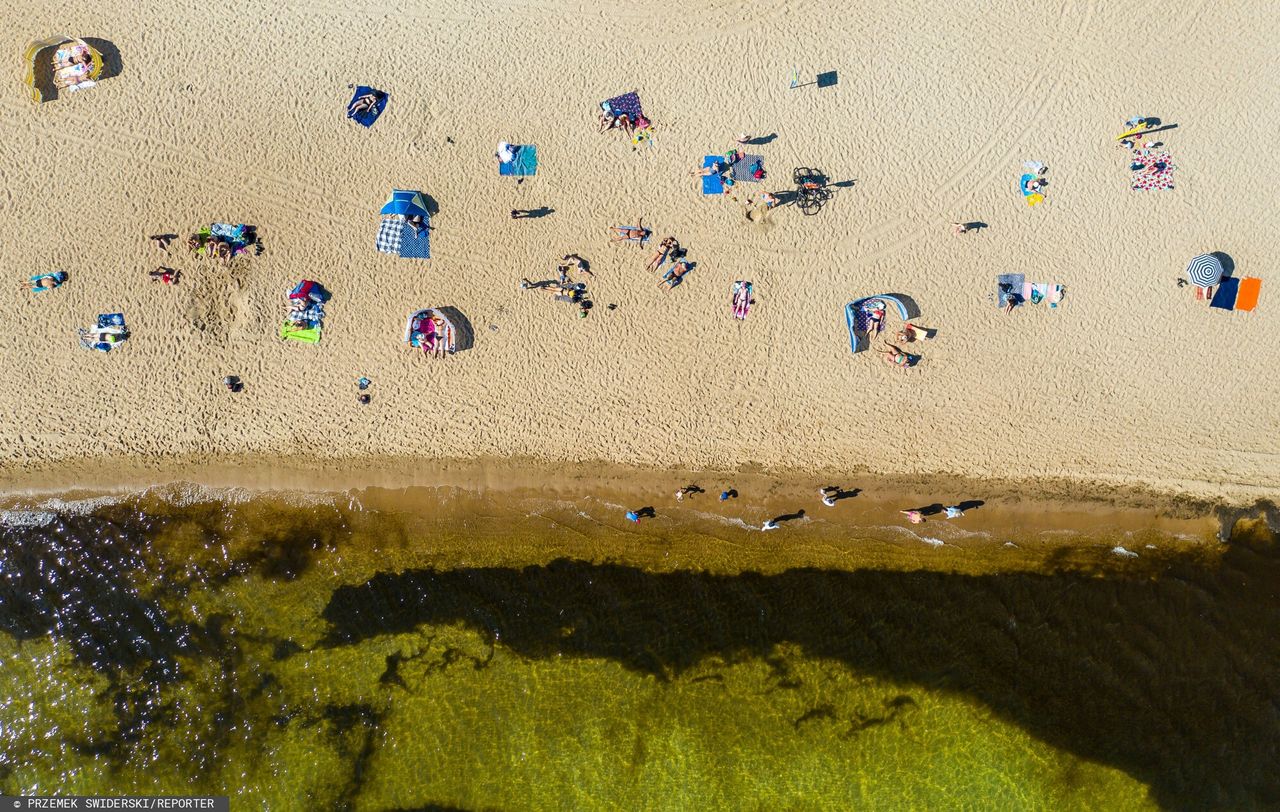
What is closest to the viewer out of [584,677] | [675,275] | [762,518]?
[675,275]

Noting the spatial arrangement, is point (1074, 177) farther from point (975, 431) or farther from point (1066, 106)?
point (975, 431)

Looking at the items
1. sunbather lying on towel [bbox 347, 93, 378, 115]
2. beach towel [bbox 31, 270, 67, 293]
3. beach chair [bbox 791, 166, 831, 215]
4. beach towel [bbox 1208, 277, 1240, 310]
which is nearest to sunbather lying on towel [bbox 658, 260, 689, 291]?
beach chair [bbox 791, 166, 831, 215]

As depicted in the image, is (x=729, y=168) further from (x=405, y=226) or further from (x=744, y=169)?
(x=405, y=226)

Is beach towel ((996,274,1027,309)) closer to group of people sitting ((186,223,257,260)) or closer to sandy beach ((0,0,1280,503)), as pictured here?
sandy beach ((0,0,1280,503))

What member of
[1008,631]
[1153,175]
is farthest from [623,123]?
[1008,631]

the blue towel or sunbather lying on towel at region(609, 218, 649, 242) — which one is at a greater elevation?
the blue towel

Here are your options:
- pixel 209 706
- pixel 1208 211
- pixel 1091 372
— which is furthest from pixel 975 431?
pixel 209 706
